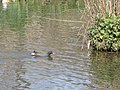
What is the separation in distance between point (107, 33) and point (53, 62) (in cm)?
302

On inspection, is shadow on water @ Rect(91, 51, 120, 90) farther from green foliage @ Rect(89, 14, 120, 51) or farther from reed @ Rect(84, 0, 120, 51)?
reed @ Rect(84, 0, 120, 51)

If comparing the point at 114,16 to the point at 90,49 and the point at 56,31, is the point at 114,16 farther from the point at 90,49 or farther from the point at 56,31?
the point at 56,31

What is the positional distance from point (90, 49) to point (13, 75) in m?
5.45

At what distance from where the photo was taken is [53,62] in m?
15.8

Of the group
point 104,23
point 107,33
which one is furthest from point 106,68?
point 104,23

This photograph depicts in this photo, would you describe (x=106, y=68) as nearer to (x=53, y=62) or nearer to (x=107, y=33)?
(x=53, y=62)

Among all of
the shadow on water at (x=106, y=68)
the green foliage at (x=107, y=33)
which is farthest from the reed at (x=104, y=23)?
the shadow on water at (x=106, y=68)

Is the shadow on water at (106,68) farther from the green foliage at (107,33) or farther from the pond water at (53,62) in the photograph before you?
the green foliage at (107,33)

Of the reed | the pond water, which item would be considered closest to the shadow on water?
the pond water

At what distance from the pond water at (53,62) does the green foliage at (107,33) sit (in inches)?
14.1

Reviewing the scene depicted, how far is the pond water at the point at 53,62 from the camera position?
41.5 feet

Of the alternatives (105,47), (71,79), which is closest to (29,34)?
(105,47)

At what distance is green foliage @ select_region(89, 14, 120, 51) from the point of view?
1712cm

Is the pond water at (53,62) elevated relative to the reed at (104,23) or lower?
lower
